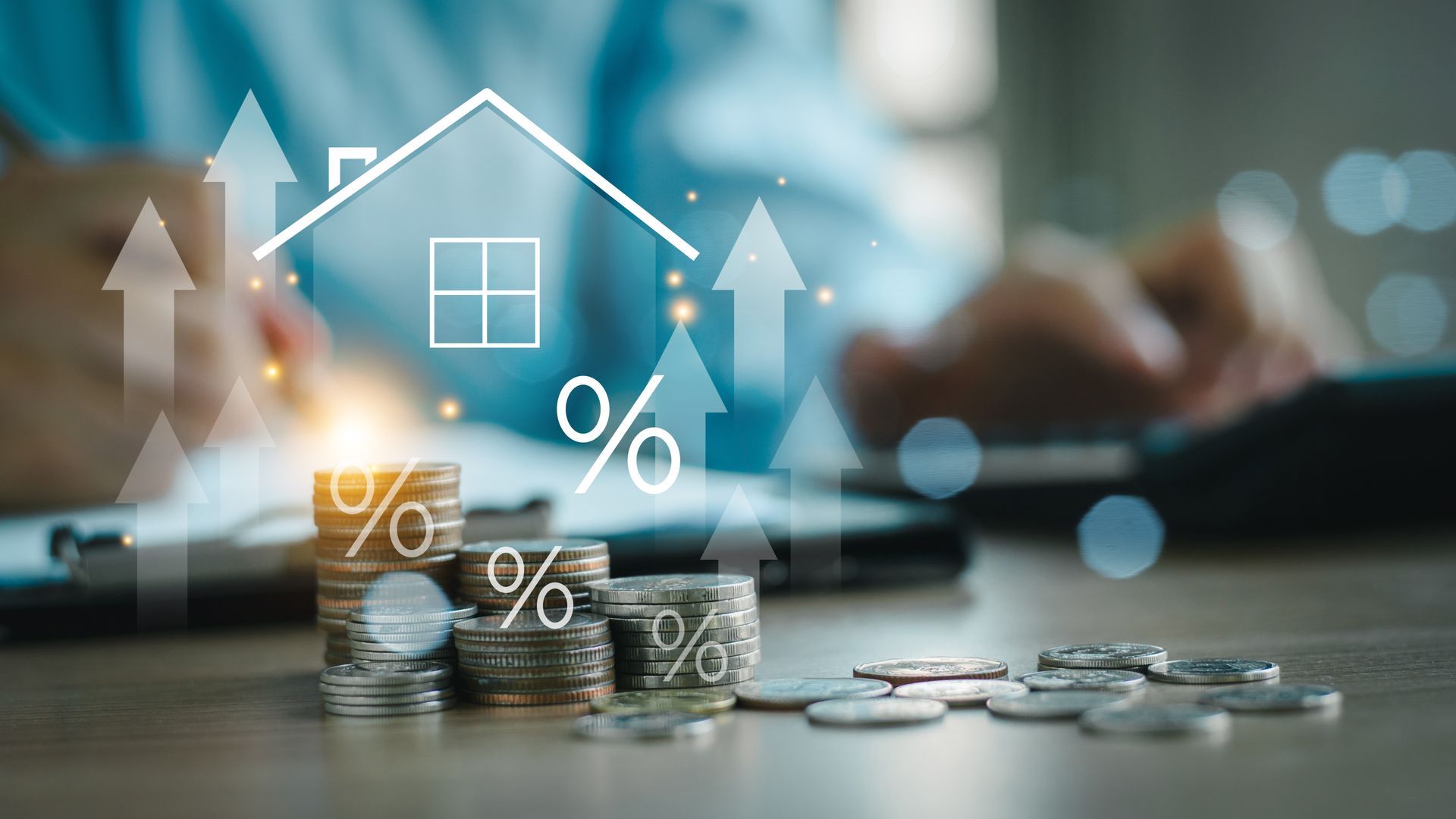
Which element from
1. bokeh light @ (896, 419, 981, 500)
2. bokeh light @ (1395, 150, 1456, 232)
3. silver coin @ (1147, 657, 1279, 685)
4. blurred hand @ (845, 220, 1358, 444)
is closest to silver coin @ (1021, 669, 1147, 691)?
silver coin @ (1147, 657, 1279, 685)

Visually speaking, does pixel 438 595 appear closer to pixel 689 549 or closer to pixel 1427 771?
pixel 689 549

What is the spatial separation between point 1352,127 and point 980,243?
2.02 m

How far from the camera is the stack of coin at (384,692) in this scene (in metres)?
0.60

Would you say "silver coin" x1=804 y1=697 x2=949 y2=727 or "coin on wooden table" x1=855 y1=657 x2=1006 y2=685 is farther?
"coin on wooden table" x1=855 y1=657 x2=1006 y2=685

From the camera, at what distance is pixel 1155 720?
506 mm

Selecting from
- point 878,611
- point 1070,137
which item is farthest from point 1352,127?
point 878,611

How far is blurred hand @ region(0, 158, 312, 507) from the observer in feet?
3.47

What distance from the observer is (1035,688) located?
0.60 meters

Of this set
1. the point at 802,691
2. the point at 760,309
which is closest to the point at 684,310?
the point at 760,309

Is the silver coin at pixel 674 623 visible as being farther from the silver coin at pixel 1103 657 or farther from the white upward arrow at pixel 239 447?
the white upward arrow at pixel 239 447

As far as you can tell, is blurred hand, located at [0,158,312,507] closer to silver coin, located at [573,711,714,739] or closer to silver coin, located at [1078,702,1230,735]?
silver coin, located at [573,711,714,739]

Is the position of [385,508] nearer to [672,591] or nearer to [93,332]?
[672,591]

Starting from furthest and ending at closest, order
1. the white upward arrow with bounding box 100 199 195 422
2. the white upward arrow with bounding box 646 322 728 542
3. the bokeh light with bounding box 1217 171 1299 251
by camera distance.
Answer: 1. the bokeh light with bounding box 1217 171 1299 251
2. the white upward arrow with bounding box 646 322 728 542
3. the white upward arrow with bounding box 100 199 195 422

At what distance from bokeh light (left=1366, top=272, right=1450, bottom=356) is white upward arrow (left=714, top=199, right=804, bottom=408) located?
2.40 m
